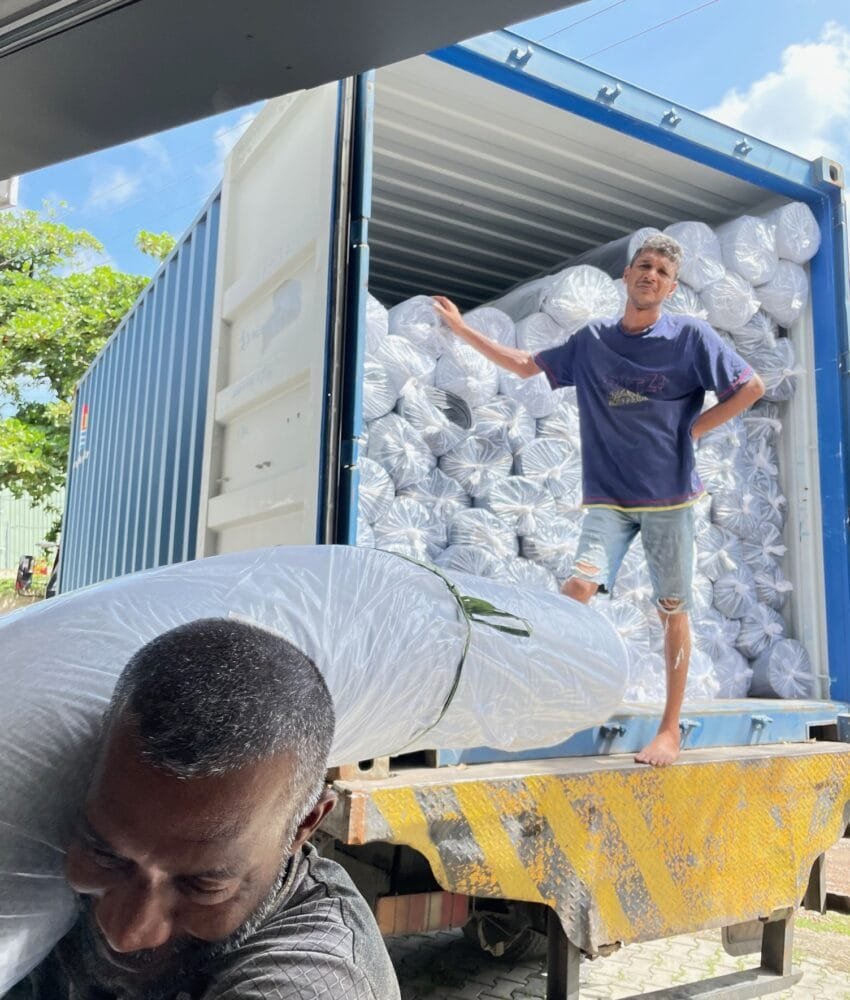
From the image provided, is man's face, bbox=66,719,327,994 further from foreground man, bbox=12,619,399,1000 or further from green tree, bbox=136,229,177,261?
green tree, bbox=136,229,177,261

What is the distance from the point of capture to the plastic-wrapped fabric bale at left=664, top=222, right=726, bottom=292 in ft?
12.0

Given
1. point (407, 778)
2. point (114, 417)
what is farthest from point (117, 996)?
point (114, 417)

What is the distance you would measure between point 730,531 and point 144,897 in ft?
10.8

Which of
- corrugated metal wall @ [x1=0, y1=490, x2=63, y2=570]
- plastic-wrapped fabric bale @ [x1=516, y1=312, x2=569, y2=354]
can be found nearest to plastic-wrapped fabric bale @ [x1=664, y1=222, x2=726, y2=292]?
plastic-wrapped fabric bale @ [x1=516, y1=312, x2=569, y2=354]

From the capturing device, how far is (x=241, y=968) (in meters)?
0.81

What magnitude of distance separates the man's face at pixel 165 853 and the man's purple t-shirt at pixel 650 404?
226cm

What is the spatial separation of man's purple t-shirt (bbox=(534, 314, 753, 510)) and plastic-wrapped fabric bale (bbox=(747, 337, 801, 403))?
86 cm

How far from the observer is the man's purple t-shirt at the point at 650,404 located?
288 centimetres

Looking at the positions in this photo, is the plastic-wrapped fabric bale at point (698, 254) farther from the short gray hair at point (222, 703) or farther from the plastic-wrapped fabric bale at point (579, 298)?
the short gray hair at point (222, 703)

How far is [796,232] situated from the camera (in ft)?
12.1

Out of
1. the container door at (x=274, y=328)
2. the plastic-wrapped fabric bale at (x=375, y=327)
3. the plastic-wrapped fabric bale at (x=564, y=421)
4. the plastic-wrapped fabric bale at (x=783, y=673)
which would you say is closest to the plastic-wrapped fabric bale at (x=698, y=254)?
the plastic-wrapped fabric bale at (x=564, y=421)

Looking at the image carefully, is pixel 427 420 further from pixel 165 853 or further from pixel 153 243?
pixel 153 243

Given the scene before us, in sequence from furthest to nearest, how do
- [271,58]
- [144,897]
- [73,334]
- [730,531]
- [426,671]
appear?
[73,334]
[730,531]
[271,58]
[426,671]
[144,897]

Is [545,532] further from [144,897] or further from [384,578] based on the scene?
[144,897]
